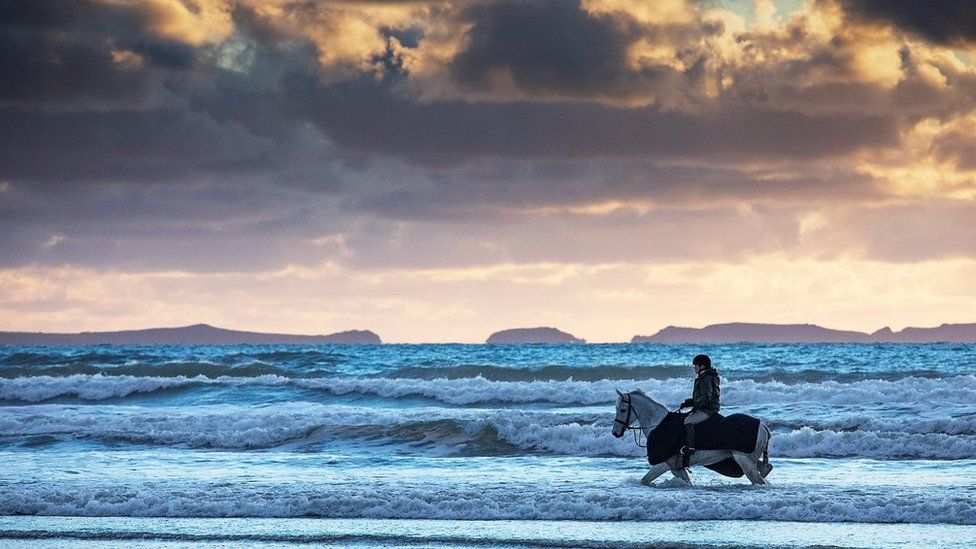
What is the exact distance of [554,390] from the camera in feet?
95.8

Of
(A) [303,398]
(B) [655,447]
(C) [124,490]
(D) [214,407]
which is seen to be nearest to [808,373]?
(A) [303,398]

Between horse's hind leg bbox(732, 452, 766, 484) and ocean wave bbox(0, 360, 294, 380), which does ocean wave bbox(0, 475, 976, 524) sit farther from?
ocean wave bbox(0, 360, 294, 380)

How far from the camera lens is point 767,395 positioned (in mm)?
26750

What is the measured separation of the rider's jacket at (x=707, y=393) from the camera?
520 inches

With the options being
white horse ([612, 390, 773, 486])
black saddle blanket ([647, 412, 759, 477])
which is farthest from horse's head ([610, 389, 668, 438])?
black saddle blanket ([647, 412, 759, 477])

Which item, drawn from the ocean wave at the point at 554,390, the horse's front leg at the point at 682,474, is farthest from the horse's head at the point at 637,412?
the ocean wave at the point at 554,390

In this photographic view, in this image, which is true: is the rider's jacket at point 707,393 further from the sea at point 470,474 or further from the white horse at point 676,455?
the sea at point 470,474

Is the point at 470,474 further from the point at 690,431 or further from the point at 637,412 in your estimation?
the point at 690,431

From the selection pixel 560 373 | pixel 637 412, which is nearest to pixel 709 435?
pixel 637 412

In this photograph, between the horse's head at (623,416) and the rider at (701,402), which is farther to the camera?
the horse's head at (623,416)

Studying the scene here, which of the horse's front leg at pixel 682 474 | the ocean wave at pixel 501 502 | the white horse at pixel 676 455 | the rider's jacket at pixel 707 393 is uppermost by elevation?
the rider's jacket at pixel 707 393

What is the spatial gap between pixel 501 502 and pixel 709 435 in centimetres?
282

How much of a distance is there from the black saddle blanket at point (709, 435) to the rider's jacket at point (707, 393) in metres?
0.14

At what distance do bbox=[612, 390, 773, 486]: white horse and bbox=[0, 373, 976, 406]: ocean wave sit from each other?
12324 millimetres
